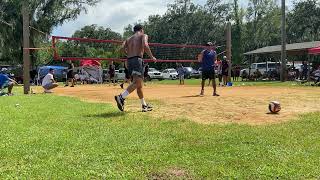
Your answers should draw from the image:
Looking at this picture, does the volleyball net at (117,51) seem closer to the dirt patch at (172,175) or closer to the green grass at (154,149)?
the green grass at (154,149)

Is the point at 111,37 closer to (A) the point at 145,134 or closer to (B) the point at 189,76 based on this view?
(B) the point at 189,76

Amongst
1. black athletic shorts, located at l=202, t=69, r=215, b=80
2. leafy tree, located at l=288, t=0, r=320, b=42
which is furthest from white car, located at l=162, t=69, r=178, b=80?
black athletic shorts, located at l=202, t=69, r=215, b=80

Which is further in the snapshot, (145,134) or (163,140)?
(145,134)

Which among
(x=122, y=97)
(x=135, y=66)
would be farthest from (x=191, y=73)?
(x=122, y=97)

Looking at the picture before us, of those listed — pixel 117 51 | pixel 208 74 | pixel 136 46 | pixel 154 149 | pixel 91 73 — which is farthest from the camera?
pixel 91 73

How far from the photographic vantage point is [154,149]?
18.4 feet

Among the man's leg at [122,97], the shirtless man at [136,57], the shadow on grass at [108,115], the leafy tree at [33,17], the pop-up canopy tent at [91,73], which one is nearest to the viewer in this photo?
the shadow on grass at [108,115]

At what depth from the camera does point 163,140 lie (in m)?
6.13

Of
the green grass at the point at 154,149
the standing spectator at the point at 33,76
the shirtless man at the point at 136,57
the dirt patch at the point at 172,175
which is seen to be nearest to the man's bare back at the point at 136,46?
the shirtless man at the point at 136,57

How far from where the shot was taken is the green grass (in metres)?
4.66

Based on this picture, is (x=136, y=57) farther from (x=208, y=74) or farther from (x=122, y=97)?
(x=208, y=74)

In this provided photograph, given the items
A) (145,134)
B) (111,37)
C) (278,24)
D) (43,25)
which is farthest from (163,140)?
(111,37)

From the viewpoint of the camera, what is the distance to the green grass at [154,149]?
15.3 feet

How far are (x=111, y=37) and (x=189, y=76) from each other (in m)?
48.2
